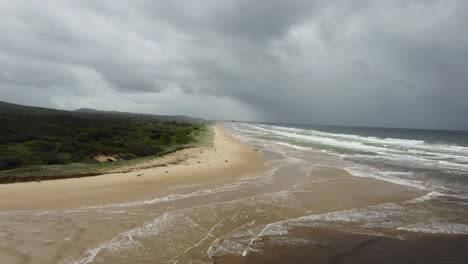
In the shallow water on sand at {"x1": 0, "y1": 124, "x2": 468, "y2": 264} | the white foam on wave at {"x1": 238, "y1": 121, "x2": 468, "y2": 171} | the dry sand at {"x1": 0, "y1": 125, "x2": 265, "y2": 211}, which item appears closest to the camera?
the shallow water on sand at {"x1": 0, "y1": 124, "x2": 468, "y2": 264}

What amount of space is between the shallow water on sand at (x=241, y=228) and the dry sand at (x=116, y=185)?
1103mm

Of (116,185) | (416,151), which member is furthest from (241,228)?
(416,151)

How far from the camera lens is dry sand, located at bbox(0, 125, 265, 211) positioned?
12.7 meters

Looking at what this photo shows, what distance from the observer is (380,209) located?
12867 millimetres

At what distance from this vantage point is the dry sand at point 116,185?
498 inches

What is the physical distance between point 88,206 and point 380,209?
1184cm

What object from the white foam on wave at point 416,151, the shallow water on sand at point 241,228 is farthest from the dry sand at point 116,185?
the white foam on wave at point 416,151

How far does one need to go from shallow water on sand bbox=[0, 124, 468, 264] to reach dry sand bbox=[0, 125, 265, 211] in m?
1.10

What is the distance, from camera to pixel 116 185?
15758mm

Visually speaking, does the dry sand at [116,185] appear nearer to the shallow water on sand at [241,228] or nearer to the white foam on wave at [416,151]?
the shallow water on sand at [241,228]

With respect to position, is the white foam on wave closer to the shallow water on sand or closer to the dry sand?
the shallow water on sand

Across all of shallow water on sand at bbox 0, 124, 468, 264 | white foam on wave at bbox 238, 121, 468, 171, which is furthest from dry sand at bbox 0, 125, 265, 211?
white foam on wave at bbox 238, 121, 468, 171

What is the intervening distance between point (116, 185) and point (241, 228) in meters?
8.42

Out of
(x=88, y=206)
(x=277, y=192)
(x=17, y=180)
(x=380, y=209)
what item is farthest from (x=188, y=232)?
(x=17, y=180)
